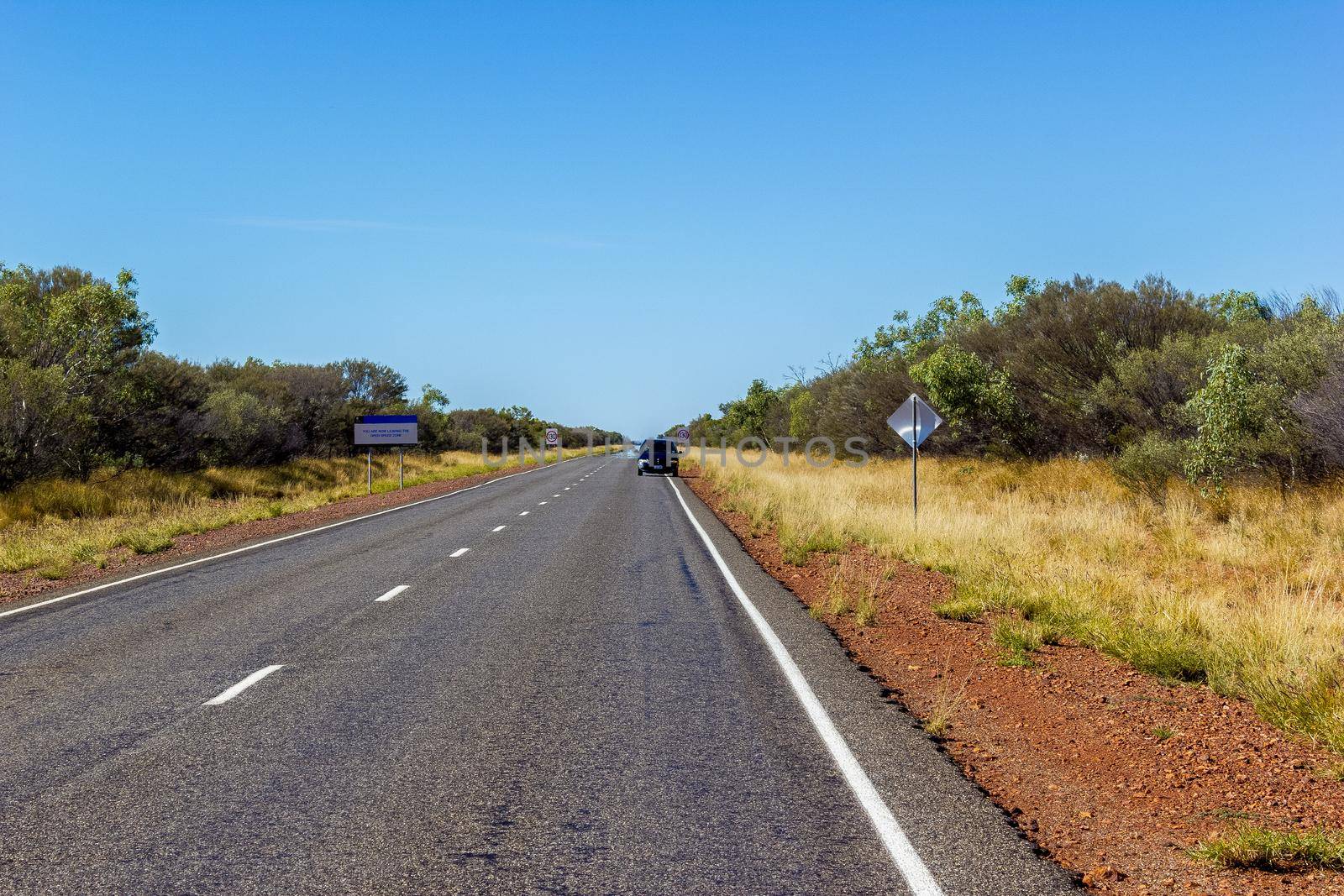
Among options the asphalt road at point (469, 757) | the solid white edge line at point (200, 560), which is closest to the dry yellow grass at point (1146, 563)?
the asphalt road at point (469, 757)

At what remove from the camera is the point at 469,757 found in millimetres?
5566

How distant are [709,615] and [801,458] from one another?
154 feet

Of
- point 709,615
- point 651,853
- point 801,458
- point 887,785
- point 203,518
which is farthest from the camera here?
point 801,458

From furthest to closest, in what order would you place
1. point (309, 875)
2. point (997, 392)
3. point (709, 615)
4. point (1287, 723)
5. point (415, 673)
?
point (997, 392) < point (709, 615) < point (415, 673) < point (1287, 723) < point (309, 875)

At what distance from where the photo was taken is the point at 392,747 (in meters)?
5.77

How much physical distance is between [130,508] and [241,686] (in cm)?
2154

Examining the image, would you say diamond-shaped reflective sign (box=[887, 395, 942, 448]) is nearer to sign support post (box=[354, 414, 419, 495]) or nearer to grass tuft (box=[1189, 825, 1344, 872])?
grass tuft (box=[1189, 825, 1344, 872])

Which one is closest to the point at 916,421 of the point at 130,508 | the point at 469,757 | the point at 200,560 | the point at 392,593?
the point at 392,593

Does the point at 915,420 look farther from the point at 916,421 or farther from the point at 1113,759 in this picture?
the point at 1113,759

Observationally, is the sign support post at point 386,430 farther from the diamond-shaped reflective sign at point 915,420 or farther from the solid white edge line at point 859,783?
the solid white edge line at point 859,783

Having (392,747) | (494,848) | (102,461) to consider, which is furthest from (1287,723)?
(102,461)

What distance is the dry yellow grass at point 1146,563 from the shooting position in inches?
294

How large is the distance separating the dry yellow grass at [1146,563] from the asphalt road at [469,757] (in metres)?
2.41

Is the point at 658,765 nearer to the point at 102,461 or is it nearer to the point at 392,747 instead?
the point at 392,747
